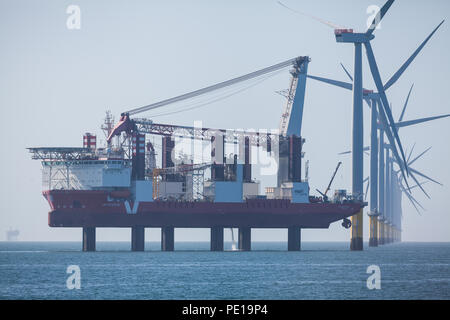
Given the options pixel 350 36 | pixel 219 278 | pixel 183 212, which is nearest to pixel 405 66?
pixel 350 36

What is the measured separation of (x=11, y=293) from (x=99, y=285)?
7792 mm

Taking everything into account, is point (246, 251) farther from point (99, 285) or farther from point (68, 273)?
point (99, 285)

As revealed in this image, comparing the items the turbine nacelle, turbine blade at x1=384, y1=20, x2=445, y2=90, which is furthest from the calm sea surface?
the turbine nacelle

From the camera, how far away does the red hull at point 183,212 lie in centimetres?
12088

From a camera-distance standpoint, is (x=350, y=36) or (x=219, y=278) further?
(x=350, y=36)

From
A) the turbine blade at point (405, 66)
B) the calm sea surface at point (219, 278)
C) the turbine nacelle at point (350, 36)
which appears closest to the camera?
the calm sea surface at point (219, 278)

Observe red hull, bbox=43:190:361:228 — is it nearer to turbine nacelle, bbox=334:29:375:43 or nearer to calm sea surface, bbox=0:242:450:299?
calm sea surface, bbox=0:242:450:299

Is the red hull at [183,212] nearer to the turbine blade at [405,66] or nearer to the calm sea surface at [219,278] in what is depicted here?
the calm sea surface at [219,278]

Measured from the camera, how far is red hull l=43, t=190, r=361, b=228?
121 m

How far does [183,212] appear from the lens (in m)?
123

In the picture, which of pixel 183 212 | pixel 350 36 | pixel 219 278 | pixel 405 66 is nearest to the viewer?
pixel 219 278


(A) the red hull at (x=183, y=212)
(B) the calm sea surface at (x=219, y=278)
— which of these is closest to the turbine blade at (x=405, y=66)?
(A) the red hull at (x=183, y=212)

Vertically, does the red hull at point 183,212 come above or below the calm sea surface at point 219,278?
above

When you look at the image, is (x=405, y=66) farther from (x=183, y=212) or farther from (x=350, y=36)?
(x=183, y=212)
